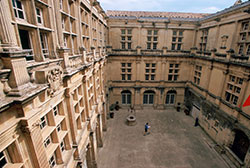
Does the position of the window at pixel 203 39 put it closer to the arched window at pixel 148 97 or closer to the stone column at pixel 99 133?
the arched window at pixel 148 97

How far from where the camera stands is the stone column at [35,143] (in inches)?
151

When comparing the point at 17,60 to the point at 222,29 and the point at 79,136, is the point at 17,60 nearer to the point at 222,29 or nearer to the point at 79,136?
the point at 79,136

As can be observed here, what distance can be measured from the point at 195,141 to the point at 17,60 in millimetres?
18066

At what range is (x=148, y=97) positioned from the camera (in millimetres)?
23031

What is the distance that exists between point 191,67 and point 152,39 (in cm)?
769

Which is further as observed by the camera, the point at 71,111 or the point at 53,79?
the point at 71,111

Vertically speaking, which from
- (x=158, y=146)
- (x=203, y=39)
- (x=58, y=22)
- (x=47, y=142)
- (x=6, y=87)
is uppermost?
(x=203, y=39)

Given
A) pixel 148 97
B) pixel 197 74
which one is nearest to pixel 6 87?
pixel 148 97

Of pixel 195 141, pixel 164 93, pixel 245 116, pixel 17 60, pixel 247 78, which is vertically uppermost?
pixel 17 60

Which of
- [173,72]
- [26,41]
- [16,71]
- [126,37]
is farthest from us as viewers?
[173,72]

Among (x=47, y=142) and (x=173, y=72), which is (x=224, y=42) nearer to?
(x=173, y=72)

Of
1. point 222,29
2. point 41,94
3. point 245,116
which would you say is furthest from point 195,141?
point 41,94

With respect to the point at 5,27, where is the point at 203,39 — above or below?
above

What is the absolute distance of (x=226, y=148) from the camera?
1338cm
